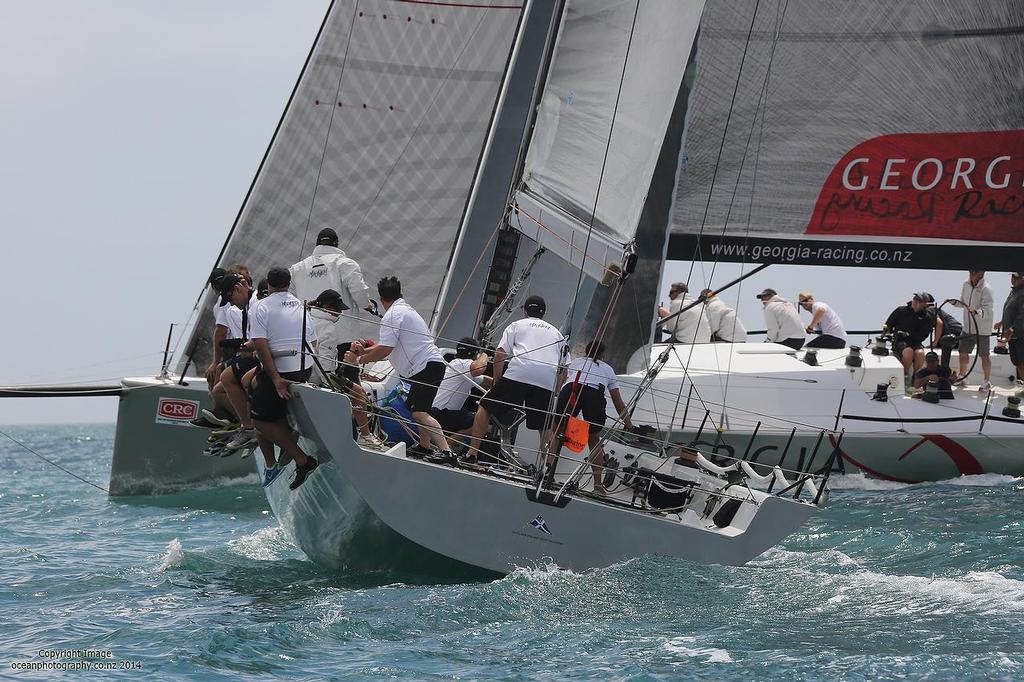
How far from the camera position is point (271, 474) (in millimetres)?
7934

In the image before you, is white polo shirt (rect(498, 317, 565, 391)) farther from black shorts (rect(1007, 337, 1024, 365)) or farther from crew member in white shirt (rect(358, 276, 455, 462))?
black shorts (rect(1007, 337, 1024, 365))

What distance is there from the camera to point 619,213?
372 inches

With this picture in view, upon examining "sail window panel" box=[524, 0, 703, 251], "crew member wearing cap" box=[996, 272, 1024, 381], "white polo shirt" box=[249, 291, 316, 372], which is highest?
"sail window panel" box=[524, 0, 703, 251]

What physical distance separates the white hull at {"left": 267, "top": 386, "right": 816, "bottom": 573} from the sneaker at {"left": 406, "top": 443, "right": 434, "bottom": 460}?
0.25 meters

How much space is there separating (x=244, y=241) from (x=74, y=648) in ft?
21.4

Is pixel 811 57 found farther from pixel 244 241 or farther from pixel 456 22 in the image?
pixel 244 241

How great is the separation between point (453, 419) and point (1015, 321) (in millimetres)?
7763

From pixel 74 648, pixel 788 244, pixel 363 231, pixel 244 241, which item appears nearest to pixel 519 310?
pixel 363 231

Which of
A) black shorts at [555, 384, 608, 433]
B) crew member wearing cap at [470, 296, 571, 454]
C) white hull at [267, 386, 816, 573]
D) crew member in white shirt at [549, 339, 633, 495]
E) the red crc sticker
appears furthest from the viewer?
the red crc sticker

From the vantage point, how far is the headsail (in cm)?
1345

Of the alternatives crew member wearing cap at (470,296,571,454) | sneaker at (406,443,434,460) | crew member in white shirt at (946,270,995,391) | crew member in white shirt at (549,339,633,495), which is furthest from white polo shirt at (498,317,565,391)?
crew member in white shirt at (946,270,995,391)

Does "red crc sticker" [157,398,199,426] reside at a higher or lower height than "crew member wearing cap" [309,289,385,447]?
lower

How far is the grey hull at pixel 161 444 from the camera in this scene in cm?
1218

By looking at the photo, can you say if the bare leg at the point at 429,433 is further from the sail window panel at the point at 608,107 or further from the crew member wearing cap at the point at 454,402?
the sail window panel at the point at 608,107
